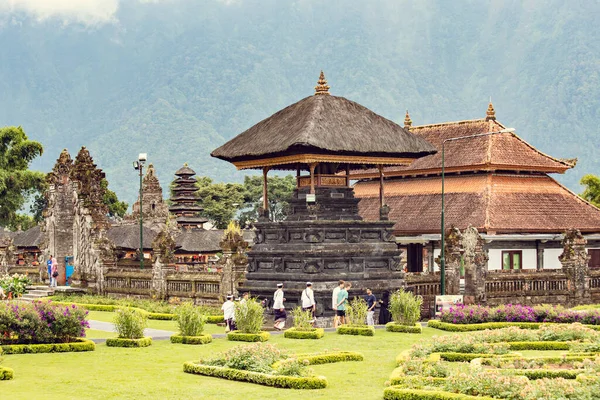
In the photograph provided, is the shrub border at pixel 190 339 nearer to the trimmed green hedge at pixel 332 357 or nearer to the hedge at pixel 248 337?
the hedge at pixel 248 337

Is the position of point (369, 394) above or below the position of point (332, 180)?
below

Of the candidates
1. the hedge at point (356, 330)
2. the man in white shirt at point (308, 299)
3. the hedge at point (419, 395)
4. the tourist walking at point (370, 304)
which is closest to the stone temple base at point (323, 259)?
the tourist walking at point (370, 304)

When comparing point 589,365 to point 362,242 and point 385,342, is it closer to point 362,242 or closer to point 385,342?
point 385,342

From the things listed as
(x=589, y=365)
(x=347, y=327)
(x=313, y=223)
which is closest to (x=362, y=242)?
(x=313, y=223)

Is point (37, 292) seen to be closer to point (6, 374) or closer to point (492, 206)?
point (492, 206)

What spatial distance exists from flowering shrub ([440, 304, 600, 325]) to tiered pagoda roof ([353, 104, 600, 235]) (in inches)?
555

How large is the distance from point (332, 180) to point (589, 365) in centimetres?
1861

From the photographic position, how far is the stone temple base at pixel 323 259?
3550cm

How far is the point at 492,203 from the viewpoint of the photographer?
48.5 metres

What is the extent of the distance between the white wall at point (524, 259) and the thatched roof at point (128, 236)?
85.7 feet

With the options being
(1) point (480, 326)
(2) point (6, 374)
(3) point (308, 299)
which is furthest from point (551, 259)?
(2) point (6, 374)

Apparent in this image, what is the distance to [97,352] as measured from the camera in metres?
25.1

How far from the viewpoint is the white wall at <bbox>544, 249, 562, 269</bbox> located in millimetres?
48875

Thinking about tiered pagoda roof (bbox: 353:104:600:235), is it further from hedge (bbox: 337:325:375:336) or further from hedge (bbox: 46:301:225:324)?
hedge (bbox: 337:325:375:336)
